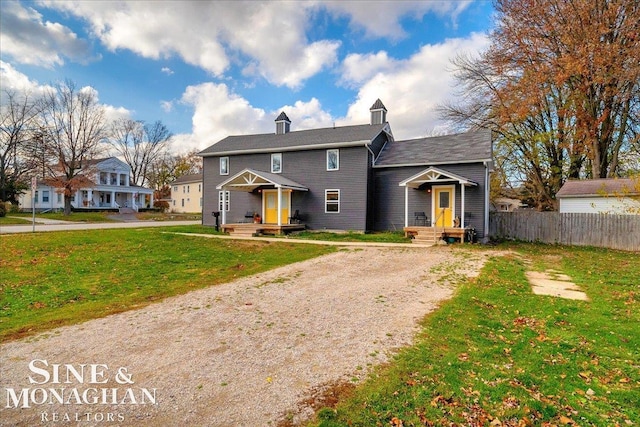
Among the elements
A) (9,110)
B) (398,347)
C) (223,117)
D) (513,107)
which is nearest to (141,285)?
(398,347)

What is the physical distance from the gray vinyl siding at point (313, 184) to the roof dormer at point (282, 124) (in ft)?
10.9

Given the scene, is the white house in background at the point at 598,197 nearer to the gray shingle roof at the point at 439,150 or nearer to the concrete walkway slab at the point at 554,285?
the gray shingle roof at the point at 439,150

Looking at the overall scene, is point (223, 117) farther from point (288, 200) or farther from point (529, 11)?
point (529, 11)

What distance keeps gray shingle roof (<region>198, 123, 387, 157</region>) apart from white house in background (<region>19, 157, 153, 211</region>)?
22.4 metres

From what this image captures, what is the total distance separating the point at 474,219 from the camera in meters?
17.1

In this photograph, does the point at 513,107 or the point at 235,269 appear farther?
the point at 513,107

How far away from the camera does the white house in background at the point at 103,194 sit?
4141 cm

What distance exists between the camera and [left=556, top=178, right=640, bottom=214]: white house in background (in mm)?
16688

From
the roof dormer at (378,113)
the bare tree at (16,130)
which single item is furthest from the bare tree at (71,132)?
the roof dormer at (378,113)

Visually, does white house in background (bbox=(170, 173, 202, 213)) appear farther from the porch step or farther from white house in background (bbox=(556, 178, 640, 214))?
white house in background (bbox=(556, 178, 640, 214))

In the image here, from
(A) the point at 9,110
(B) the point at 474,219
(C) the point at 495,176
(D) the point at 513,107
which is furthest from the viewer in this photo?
(A) the point at 9,110

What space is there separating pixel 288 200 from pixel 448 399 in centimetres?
1809

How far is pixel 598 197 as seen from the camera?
18078 mm

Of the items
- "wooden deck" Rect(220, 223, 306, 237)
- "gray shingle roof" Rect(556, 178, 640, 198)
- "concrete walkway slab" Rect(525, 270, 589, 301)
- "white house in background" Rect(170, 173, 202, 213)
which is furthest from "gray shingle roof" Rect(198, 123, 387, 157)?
"white house in background" Rect(170, 173, 202, 213)
